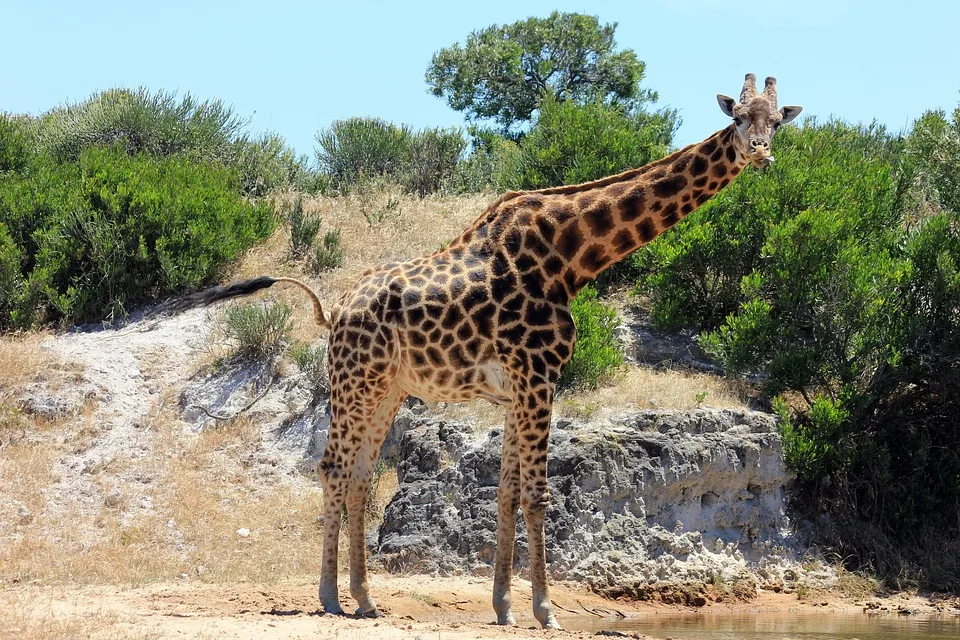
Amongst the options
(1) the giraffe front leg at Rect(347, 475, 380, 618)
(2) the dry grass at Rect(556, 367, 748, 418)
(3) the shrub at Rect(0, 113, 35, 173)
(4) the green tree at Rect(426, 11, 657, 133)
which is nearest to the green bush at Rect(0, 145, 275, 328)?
(3) the shrub at Rect(0, 113, 35, 173)

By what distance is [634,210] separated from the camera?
9898 millimetres

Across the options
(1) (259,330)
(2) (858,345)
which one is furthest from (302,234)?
(2) (858,345)

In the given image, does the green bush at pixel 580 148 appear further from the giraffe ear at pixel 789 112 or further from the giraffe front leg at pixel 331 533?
the giraffe front leg at pixel 331 533

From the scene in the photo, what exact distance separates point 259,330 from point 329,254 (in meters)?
2.64

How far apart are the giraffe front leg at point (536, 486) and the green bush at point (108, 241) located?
1090 cm

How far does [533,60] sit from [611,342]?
23.2m

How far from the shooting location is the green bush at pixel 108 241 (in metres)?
18.7

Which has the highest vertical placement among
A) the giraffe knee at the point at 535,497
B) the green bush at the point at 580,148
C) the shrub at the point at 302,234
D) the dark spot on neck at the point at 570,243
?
the green bush at the point at 580,148

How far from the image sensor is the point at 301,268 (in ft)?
64.6

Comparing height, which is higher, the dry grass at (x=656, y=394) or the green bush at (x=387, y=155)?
the green bush at (x=387, y=155)

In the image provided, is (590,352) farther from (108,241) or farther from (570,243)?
(108,241)

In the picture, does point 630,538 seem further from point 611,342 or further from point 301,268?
point 301,268

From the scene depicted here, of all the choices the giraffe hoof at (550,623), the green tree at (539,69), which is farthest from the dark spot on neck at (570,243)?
the green tree at (539,69)

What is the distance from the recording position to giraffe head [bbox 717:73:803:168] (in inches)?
358
